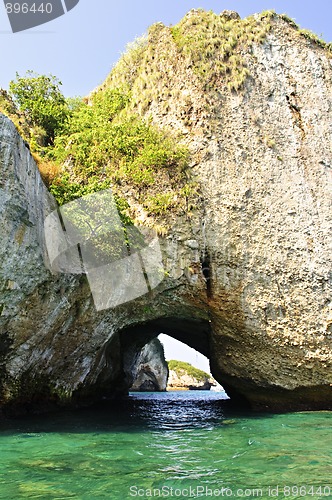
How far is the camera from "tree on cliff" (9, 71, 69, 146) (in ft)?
55.9

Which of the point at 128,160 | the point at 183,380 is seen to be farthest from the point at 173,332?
the point at 183,380

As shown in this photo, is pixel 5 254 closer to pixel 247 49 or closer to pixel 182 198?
pixel 182 198

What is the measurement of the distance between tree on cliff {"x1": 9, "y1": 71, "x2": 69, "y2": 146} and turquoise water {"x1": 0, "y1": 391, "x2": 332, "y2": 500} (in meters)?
11.4

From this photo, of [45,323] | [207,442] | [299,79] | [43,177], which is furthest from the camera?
[299,79]

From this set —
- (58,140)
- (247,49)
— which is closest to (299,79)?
(247,49)

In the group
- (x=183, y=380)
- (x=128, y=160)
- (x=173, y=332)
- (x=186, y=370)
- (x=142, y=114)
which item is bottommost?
(x=183, y=380)

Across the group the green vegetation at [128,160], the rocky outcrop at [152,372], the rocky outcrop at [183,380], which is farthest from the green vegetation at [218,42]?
the rocky outcrop at [183,380]

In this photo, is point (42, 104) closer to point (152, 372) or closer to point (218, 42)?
point (218, 42)

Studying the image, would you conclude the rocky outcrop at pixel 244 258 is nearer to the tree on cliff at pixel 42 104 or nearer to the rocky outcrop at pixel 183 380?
the tree on cliff at pixel 42 104

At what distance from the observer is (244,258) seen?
14336mm

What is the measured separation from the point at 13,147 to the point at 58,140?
6.14m

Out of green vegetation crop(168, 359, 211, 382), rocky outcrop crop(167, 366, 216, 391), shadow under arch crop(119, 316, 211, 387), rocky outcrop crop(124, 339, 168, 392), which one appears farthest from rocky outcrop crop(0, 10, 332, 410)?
green vegetation crop(168, 359, 211, 382)

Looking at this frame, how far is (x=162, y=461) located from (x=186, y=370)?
192 ft

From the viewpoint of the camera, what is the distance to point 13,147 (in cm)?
958
